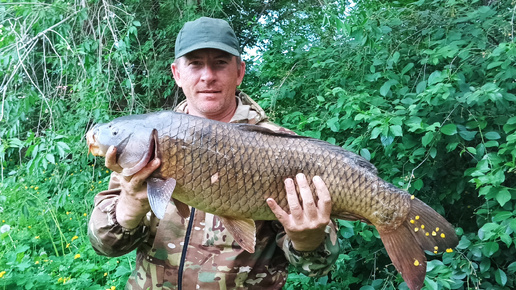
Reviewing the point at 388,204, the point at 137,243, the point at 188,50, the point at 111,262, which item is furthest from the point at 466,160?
the point at 111,262

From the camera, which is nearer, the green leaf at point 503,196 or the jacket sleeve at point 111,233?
the jacket sleeve at point 111,233

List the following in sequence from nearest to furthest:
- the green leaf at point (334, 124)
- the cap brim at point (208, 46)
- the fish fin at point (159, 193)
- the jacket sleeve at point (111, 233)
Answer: the fish fin at point (159, 193)
the jacket sleeve at point (111, 233)
the cap brim at point (208, 46)
the green leaf at point (334, 124)

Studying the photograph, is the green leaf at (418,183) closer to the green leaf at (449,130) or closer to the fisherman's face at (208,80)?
the green leaf at (449,130)

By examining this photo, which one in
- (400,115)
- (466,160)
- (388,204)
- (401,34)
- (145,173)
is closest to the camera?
(145,173)

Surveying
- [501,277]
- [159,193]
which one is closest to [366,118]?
[501,277]

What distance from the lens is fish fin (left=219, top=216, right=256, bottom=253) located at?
1432 mm

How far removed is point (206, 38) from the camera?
1783 millimetres

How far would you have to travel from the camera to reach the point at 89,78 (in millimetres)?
3438

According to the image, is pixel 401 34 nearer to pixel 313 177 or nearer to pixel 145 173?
pixel 313 177

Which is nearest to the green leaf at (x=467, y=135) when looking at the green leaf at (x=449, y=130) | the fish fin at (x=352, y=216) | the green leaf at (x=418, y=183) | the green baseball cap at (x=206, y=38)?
the green leaf at (x=449, y=130)

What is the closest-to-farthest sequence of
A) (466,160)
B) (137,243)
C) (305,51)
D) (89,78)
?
(137,243) → (466,160) → (89,78) → (305,51)

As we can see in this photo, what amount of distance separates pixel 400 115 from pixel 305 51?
5.22ft

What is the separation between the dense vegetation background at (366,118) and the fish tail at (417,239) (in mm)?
616

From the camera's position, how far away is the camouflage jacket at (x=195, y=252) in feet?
5.33
